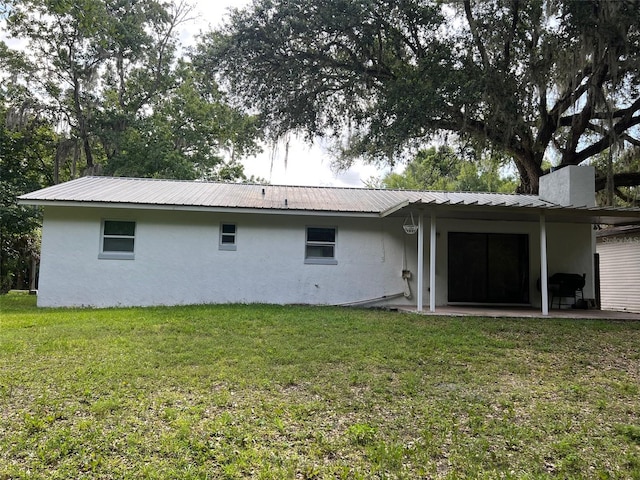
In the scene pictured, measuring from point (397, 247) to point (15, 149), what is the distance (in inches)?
582

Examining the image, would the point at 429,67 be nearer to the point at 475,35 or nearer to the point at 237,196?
the point at 475,35

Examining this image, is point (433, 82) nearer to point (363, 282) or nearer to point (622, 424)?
point (363, 282)

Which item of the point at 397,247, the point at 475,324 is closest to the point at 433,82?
the point at 397,247

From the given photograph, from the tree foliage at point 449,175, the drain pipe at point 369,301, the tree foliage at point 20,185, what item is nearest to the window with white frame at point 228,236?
the drain pipe at point 369,301

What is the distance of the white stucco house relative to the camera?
9867 millimetres

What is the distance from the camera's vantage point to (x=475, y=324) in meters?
7.53

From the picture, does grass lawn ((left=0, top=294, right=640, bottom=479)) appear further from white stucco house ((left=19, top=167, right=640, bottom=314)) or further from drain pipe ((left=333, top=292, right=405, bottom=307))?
drain pipe ((left=333, top=292, right=405, bottom=307))

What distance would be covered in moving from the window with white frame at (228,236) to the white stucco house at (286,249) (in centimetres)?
3

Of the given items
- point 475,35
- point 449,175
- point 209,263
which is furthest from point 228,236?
point 449,175

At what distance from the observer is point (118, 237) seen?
10.1 m

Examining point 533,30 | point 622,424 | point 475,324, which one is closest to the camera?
point 622,424

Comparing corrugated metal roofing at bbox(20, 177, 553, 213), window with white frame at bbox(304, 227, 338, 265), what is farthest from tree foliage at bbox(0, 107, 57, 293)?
window with white frame at bbox(304, 227, 338, 265)

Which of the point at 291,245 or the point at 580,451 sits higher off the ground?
the point at 291,245

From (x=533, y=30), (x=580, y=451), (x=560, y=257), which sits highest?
A: (x=533, y=30)
